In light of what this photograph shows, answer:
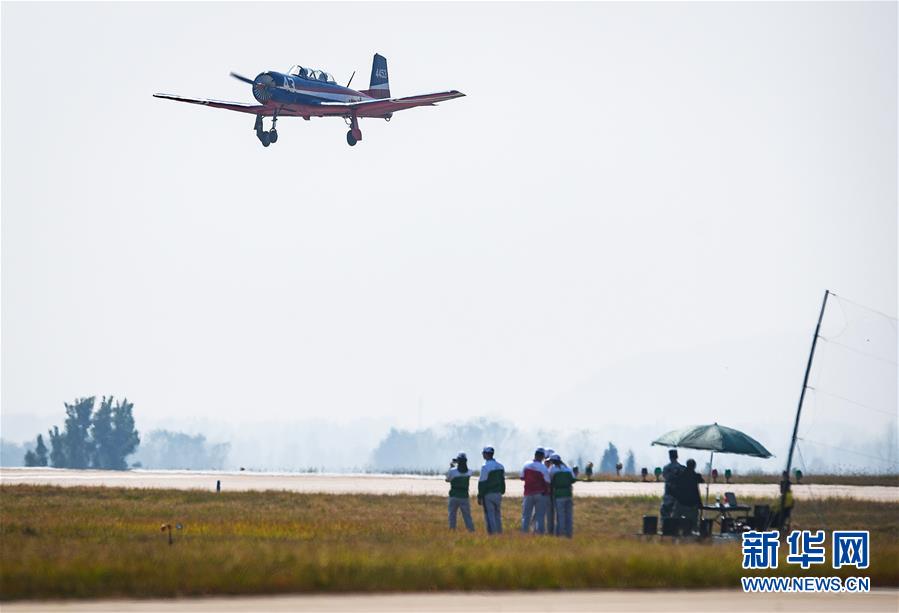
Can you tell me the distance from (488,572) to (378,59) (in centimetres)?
4798

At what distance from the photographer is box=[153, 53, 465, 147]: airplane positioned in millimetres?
50156

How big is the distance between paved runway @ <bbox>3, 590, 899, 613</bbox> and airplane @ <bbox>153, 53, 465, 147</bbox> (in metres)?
30.6

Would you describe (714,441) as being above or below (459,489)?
above

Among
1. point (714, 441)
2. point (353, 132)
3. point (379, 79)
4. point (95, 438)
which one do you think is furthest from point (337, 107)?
point (95, 438)

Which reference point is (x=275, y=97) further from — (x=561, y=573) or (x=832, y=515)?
(x=561, y=573)

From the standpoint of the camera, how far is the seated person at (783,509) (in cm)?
2608

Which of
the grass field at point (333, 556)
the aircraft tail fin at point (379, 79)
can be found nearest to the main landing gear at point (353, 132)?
the aircraft tail fin at point (379, 79)

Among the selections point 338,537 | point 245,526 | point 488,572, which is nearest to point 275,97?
point 245,526

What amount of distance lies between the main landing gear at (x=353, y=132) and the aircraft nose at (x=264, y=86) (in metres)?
3.78

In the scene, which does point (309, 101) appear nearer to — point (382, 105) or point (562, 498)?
point (382, 105)

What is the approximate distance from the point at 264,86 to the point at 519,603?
34.9 m

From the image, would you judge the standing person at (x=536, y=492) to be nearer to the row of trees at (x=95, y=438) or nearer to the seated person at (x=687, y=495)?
the seated person at (x=687, y=495)

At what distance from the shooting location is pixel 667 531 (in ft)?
88.0

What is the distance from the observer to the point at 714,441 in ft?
101
